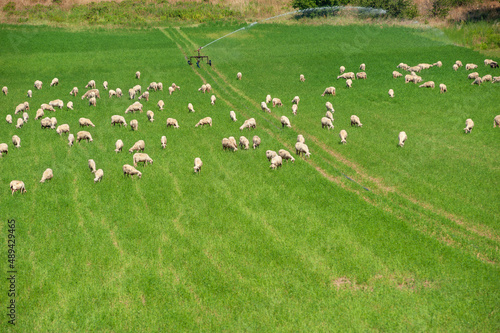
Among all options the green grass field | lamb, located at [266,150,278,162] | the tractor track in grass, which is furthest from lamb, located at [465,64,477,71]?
lamb, located at [266,150,278,162]

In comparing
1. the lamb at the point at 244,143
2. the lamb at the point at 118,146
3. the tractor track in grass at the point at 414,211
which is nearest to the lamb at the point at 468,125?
the tractor track in grass at the point at 414,211

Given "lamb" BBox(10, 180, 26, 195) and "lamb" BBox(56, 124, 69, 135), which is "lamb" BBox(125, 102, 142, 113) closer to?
"lamb" BBox(56, 124, 69, 135)

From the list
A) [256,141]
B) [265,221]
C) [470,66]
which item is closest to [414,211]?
[265,221]

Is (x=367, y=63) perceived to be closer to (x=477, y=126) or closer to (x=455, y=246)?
(x=477, y=126)

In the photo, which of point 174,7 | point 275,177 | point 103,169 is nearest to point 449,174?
point 275,177

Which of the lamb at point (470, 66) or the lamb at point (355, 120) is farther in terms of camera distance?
the lamb at point (470, 66)

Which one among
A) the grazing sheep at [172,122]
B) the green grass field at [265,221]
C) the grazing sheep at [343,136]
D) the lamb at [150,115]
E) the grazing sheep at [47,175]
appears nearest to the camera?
the green grass field at [265,221]

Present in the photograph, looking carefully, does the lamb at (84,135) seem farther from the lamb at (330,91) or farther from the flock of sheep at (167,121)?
the lamb at (330,91)
